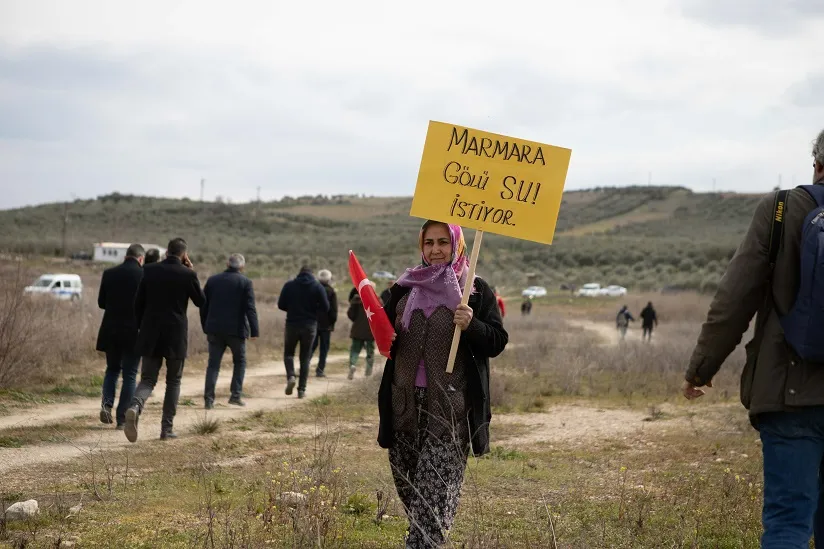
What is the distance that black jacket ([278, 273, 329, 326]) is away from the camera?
15.1 metres

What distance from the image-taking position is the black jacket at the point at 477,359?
5348 mm

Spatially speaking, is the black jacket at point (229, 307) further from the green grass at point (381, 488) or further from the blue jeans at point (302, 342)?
the blue jeans at point (302, 342)

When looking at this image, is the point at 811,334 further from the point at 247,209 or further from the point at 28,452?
the point at 247,209

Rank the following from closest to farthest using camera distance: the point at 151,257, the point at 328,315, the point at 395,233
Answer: the point at 151,257
the point at 328,315
the point at 395,233

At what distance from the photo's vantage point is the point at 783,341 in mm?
4262

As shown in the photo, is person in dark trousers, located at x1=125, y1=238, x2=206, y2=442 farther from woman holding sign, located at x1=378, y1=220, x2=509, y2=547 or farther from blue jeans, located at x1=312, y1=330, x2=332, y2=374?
blue jeans, located at x1=312, y1=330, x2=332, y2=374

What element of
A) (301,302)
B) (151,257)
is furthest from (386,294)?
(151,257)

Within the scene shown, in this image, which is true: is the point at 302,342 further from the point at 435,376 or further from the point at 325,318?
the point at 435,376

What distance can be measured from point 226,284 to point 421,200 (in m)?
8.04

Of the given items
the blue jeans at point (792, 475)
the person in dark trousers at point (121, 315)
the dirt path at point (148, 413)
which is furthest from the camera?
the person in dark trousers at point (121, 315)

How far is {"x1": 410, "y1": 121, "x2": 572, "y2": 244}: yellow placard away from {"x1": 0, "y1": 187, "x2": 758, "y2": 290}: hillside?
194 ft

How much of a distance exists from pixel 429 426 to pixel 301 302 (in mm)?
10013

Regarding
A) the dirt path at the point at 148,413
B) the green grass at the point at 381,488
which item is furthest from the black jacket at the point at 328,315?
the green grass at the point at 381,488

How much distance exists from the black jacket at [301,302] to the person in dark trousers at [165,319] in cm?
445
